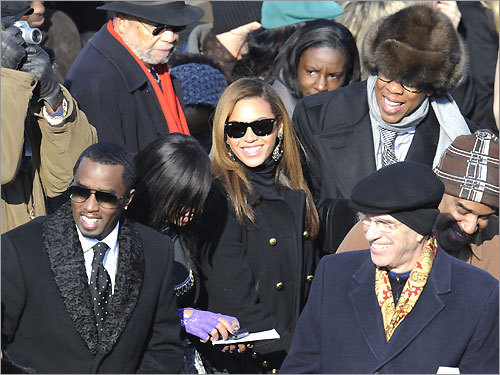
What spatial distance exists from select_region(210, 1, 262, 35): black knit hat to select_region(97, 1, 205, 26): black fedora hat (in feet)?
5.36

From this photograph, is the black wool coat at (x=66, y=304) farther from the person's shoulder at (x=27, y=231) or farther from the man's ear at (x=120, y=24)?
the man's ear at (x=120, y=24)

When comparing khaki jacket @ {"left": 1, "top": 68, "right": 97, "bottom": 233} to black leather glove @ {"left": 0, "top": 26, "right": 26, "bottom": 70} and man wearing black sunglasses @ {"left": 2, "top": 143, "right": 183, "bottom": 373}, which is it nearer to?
black leather glove @ {"left": 0, "top": 26, "right": 26, "bottom": 70}

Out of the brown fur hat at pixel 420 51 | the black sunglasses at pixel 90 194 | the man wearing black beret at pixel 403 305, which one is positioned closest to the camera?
the man wearing black beret at pixel 403 305

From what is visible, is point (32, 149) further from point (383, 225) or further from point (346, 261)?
point (383, 225)

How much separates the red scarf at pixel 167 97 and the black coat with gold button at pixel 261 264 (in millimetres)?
767

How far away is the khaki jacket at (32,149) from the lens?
4.12m

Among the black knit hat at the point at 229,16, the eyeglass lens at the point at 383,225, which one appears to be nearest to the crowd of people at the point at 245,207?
the eyeglass lens at the point at 383,225

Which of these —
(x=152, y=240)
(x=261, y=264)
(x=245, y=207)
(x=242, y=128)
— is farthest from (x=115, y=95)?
(x=152, y=240)

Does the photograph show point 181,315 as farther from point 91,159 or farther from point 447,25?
point 447,25

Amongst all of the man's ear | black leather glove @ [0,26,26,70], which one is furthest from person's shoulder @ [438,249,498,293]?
the man's ear

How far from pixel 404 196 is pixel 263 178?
1.37 meters

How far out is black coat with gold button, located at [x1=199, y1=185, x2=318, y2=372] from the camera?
4.59 meters

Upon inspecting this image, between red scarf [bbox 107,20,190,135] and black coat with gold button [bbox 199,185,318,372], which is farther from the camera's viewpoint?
red scarf [bbox 107,20,190,135]

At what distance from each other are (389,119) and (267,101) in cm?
→ 79
